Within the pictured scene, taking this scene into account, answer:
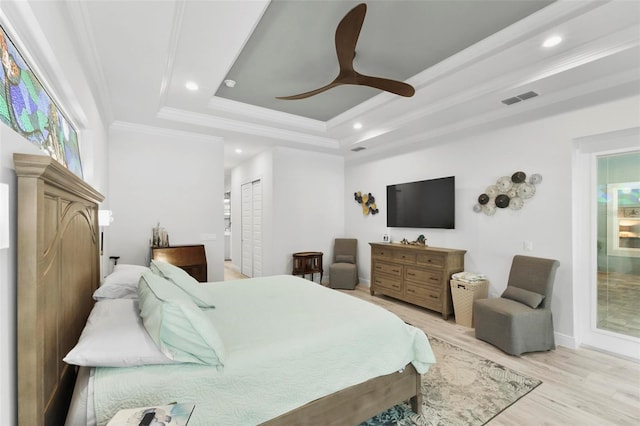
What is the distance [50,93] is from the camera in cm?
186

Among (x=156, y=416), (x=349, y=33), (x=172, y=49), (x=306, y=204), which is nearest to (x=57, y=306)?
(x=156, y=416)

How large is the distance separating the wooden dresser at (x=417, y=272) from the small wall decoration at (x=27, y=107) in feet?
13.3

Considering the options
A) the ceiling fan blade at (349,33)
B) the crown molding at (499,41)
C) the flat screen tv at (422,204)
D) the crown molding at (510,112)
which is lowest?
the flat screen tv at (422,204)

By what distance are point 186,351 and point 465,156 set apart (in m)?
4.12

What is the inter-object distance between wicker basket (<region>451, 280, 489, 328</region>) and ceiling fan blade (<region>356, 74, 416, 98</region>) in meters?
2.45

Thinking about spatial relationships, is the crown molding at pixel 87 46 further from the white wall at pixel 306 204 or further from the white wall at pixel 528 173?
the white wall at pixel 528 173

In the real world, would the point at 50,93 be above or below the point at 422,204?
above

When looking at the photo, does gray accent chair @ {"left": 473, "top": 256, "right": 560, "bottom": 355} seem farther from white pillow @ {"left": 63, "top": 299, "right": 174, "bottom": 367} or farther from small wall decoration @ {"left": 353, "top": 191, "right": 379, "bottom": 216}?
white pillow @ {"left": 63, "top": 299, "right": 174, "bottom": 367}

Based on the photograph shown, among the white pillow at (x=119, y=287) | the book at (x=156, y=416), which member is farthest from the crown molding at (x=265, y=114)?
the book at (x=156, y=416)

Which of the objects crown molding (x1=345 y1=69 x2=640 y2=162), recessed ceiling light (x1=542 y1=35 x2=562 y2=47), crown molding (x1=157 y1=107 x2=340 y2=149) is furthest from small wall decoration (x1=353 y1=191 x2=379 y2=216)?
recessed ceiling light (x1=542 y1=35 x2=562 y2=47)

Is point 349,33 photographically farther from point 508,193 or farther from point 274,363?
point 508,193

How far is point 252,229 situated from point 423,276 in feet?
12.5

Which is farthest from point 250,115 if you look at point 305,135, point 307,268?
point 307,268

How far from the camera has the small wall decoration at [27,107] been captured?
3.92ft
